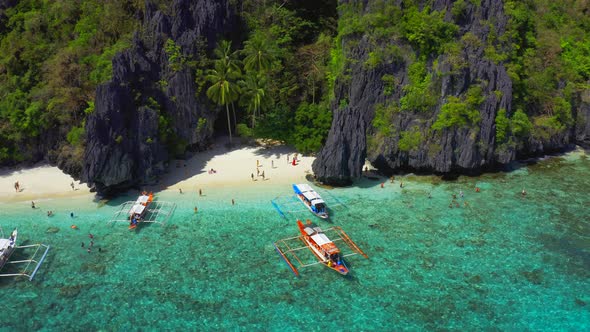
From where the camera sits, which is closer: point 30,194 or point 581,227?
point 581,227

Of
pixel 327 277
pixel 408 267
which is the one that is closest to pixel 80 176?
pixel 327 277

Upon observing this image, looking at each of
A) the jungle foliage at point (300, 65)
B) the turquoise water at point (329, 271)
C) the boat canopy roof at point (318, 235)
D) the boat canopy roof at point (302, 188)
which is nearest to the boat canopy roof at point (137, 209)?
the turquoise water at point (329, 271)

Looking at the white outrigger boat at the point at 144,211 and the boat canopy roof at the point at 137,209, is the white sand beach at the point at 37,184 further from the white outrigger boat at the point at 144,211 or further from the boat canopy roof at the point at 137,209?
the boat canopy roof at the point at 137,209

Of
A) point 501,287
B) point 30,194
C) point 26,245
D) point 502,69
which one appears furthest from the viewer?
point 502,69

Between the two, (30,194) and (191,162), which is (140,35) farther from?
(30,194)

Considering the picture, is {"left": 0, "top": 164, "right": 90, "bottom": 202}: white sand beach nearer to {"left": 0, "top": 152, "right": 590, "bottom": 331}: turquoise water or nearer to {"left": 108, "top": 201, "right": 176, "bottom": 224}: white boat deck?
{"left": 0, "top": 152, "right": 590, "bottom": 331}: turquoise water

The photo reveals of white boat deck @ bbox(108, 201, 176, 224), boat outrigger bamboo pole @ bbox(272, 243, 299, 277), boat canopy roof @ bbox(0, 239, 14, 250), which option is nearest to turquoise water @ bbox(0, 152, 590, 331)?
boat outrigger bamboo pole @ bbox(272, 243, 299, 277)

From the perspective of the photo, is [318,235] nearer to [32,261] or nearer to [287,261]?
[287,261]
